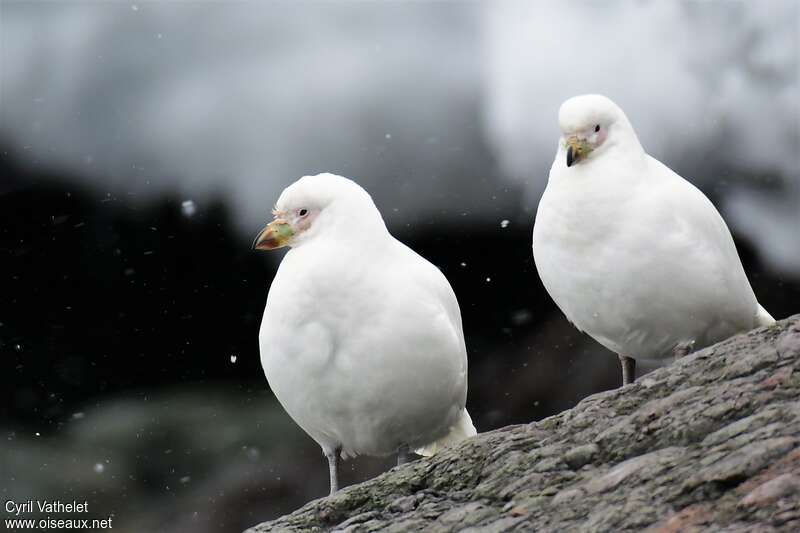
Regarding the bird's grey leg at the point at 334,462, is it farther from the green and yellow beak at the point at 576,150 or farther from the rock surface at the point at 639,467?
the green and yellow beak at the point at 576,150

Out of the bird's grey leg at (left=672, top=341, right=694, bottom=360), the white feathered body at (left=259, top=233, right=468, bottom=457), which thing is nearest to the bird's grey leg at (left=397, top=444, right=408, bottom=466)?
the white feathered body at (left=259, top=233, right=468, bottom=457)

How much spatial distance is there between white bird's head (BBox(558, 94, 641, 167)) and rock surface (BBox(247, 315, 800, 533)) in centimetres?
100

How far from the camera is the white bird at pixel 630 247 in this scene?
14.4 ft

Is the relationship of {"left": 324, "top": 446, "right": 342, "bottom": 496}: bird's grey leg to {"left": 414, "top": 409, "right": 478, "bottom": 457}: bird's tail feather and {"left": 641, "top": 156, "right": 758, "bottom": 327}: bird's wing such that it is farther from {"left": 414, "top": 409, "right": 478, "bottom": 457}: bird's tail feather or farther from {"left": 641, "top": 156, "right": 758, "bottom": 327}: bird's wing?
{"left": 641, "top": 156, "right": 758, "bottom": 327}: bird's wing

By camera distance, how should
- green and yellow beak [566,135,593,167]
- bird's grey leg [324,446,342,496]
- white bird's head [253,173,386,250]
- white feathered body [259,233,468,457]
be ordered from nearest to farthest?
1. white feathered body [259,233,468,457]
2. white bird's head [253,173,386,250]
3. green and yellow beak [566,135,593,167]
4. bird's grey leg [324,446,342,496]

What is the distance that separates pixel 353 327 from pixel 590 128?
1170 millimetres

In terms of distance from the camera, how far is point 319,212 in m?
4.45

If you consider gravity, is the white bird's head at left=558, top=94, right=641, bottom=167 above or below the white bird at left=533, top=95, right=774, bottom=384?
above

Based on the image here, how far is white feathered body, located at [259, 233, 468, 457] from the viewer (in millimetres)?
4254

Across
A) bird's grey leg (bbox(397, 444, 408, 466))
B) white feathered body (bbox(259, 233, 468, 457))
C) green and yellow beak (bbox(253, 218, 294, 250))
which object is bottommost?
bird's grey leg (bbox(397, 444, 408, 466))

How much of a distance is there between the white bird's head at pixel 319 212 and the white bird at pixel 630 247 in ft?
2.32

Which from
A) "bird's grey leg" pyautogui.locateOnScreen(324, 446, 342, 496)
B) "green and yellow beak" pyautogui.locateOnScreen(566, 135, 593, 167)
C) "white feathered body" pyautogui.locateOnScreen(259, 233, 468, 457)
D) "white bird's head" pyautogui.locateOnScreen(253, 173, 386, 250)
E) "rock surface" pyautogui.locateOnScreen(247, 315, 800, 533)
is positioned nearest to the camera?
"rock surface" pyautogui.locateOnScreen(247, 315, 800, 533)

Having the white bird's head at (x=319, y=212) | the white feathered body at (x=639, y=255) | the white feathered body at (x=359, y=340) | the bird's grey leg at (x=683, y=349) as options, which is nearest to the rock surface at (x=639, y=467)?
the white feathered body at (x=359, y=340)

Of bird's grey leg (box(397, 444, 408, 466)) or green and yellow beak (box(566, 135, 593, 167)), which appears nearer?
green and yellow beak (box(566, 135, 593, 167))
